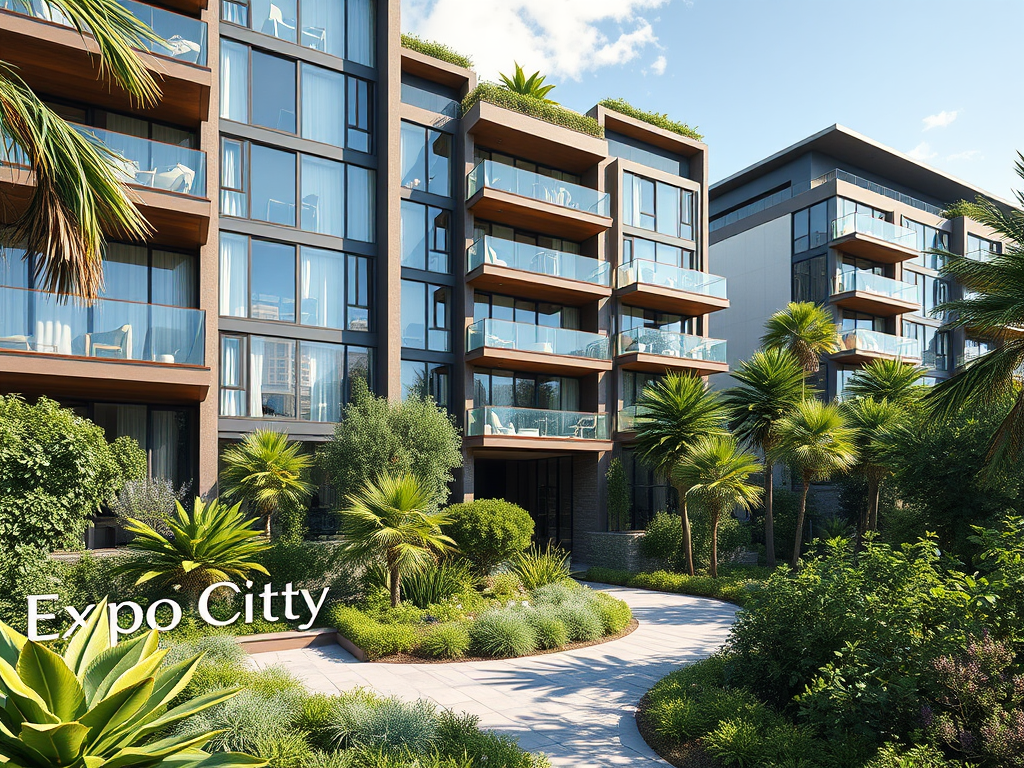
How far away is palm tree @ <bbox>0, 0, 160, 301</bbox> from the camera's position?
249 inches

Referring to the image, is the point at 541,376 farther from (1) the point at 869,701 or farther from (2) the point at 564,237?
(1) the point at 869,701

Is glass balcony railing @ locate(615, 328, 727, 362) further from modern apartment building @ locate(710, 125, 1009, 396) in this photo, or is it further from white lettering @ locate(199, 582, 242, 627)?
white lettering @ locate(199, 582, 242, 627)

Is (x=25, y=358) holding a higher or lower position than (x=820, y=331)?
lower

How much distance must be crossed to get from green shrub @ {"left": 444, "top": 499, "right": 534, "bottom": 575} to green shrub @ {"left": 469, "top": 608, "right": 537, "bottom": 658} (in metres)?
3.18

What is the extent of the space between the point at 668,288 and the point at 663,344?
2.03 m

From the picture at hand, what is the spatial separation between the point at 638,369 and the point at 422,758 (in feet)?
65.2

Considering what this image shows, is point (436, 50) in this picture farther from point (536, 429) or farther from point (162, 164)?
point (536, 429)

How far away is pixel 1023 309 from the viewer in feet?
33.5

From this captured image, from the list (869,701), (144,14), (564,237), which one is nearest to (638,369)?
(564,237)

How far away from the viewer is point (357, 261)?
20422 millimetres

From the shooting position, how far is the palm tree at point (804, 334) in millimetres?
23281

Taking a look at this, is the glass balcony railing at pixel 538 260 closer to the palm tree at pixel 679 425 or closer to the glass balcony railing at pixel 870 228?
the palm tree at pixel 679 425

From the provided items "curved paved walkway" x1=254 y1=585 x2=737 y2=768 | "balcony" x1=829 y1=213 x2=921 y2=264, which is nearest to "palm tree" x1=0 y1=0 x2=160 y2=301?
"curved paved walkway" x1=254 y1=585 x2=737 y2=768

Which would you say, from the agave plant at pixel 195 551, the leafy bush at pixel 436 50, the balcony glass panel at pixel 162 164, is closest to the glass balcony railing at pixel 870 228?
the leafy bush at pixel 436 50
